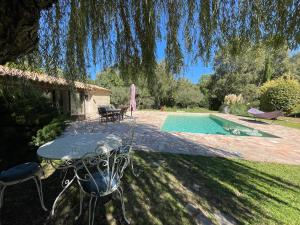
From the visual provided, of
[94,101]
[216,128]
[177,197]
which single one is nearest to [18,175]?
[177,197]

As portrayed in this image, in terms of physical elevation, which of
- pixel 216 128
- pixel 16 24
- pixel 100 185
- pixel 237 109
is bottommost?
pixel 216 128

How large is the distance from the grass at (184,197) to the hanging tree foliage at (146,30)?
1924 millimetres

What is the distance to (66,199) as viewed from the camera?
3.14m

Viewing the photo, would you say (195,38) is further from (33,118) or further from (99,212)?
(33,118)

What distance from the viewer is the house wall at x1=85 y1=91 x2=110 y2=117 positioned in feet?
58.5

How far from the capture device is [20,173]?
2816 mm

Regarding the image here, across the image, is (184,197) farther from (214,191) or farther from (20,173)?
(20,173)

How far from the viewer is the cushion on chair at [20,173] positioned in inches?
106

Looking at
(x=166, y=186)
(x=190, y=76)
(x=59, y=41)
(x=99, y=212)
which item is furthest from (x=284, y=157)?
(x=59, y=41)

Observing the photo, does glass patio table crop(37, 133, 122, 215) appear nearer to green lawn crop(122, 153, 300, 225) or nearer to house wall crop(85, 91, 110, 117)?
Result: green lawn crop(122, 153, 300, 225)

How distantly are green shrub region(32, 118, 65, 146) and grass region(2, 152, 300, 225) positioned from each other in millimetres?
1058

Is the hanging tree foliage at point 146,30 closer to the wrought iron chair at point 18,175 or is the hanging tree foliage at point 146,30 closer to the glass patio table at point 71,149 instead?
the glass patio table at point 71,149

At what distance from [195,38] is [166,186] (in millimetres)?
2655

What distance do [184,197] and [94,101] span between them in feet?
58.6
